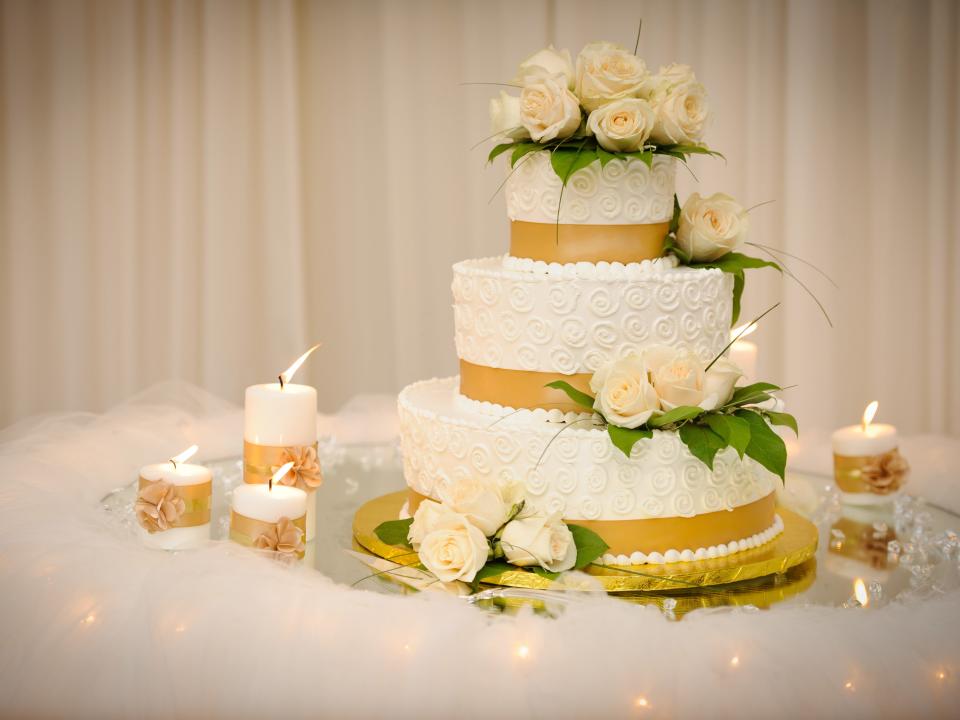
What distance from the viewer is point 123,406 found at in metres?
3.77

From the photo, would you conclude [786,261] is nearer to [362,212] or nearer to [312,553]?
[362,212]

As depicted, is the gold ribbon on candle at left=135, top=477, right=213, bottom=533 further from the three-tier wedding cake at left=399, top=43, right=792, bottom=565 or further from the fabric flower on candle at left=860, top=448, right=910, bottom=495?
the fabric flower on candle at left=860, top=448, right=910, bottom=495

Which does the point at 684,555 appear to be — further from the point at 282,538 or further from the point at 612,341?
the point at 282,538

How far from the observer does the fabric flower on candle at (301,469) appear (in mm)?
2824

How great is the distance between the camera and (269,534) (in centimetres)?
256

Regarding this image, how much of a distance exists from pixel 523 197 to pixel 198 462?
140cm

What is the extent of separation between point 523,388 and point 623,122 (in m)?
0.63

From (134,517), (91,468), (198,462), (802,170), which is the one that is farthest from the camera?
(802,170)

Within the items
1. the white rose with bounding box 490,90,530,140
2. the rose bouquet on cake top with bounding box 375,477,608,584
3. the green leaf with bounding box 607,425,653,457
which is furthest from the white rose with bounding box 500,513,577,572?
the white rose with bounding box 490,90,530,140

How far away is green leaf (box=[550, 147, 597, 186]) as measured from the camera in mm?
2568

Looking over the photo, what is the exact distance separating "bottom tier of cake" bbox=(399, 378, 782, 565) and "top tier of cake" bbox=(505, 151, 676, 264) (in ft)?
1.25

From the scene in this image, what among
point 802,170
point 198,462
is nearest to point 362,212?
point 802,170

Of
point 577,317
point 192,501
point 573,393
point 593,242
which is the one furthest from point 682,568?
point 192,501

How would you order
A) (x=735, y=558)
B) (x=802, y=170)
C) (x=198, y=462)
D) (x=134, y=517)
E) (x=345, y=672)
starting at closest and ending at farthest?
(x=345, y=672) → (x=735, y=558) → (x=134, y=517) → (x=198, y=462) → (x=802, y=170)
